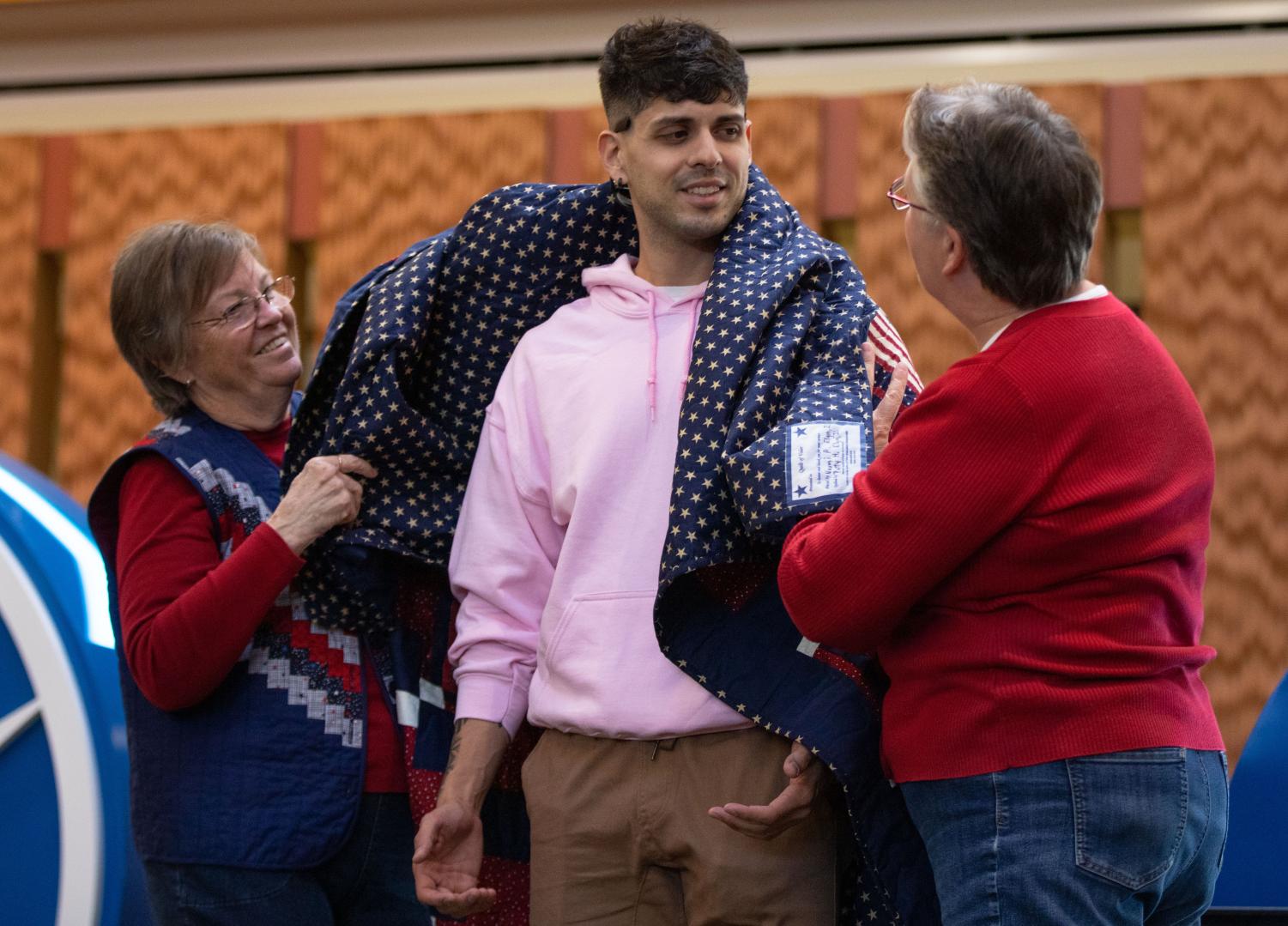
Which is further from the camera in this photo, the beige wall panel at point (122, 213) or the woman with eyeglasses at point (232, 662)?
the beige wall panel at point (122, 213)

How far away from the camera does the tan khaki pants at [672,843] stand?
1.53m

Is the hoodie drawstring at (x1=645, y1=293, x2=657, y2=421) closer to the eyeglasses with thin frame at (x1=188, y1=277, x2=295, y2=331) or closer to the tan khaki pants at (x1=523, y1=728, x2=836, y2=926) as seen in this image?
the tan khaki pants at (x1=523, y1=728, x2=836, y2=926)

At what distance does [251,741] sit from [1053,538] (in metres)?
1.08

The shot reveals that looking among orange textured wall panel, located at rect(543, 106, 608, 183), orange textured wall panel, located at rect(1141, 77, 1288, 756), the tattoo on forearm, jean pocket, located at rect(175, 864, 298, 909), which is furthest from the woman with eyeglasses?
orange textured wall panel, located at rect(1141, 77, 1288, 756)

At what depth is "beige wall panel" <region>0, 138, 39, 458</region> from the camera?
4363 millimetres

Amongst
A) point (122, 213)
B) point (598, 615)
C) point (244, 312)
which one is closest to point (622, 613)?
point (598, 615)

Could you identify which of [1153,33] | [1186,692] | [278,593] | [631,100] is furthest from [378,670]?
[1153,33]

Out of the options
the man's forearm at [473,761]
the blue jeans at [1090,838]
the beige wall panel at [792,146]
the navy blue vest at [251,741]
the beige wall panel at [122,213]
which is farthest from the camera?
the beige wall panel at [122,213]

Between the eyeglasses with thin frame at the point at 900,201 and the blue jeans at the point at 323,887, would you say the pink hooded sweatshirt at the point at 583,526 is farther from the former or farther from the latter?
the eyeglasses with thin frame at the point at 900,201

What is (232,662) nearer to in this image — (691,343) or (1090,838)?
(691,343)

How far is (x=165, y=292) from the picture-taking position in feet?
6.65

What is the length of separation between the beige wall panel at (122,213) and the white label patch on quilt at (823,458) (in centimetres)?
300

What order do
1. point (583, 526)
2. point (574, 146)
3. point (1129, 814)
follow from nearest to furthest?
Result: 1. point (1129, 814)
2. point (583, 526)
3. point (574, 146)

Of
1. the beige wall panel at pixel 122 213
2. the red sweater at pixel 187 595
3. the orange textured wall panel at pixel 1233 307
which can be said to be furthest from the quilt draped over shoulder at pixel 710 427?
the beige wall panel at pixel 122 213
